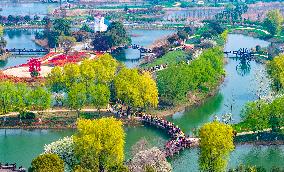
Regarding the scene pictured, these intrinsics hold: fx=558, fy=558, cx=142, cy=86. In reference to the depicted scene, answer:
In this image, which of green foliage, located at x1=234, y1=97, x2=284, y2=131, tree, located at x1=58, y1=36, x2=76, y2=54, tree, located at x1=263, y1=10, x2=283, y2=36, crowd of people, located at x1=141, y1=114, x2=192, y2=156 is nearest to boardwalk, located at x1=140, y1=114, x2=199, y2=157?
crowd of people, located at x1=141, y1=114, x2=192, y2=156

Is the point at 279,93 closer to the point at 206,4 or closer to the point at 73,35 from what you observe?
the point at 73,35

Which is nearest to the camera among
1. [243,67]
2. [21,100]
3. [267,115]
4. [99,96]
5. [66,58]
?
[267,115]

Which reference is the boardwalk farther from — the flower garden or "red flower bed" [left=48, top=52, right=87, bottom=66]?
"red flower bed" [left=48, top=52, right=87, bottom=66]

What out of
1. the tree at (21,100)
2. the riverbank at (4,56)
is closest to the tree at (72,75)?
the tree at (21,100)

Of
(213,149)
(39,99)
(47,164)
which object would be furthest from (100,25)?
(47,164)

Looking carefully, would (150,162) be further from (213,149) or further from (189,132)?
(189,132)

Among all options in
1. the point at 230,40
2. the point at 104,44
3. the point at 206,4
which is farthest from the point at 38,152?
the point at 206,4
